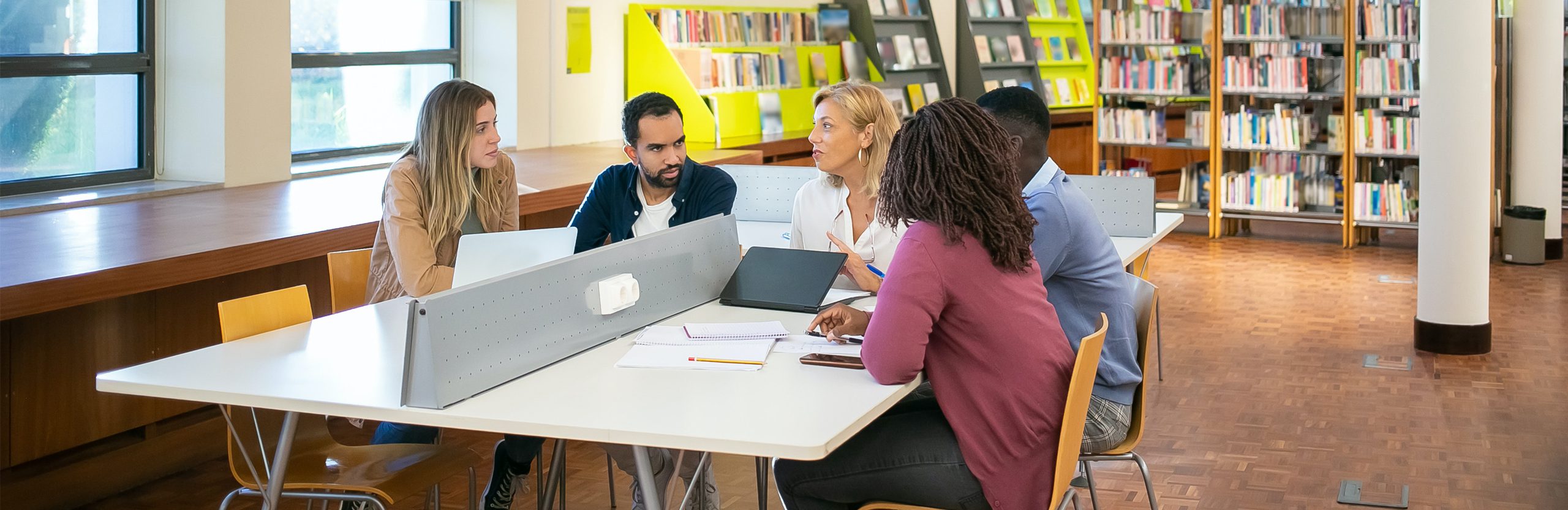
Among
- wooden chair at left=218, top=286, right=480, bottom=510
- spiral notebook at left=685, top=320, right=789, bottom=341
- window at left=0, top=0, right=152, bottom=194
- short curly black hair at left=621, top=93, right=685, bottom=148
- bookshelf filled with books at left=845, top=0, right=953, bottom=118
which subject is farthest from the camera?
bookshelf filled with books at left=845, top=0, right=953, bottom=118

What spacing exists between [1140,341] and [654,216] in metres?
1.38

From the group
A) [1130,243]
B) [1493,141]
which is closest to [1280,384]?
[1130,243]

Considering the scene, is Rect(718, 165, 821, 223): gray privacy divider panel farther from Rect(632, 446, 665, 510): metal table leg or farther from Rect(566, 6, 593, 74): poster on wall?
Rect(566, 6, 593, 74): poster on wall

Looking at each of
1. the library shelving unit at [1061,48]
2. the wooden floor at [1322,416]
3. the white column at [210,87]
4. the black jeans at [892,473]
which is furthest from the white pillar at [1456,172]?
the library shelving unit at [1061,48]

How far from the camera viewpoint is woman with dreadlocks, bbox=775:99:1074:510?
7.51 feet

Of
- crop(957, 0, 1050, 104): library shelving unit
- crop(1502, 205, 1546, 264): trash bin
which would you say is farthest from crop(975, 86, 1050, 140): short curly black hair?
crop(957, 0, 1050, 104): library shelving unit

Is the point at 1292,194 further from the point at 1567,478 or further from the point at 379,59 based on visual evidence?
the point at 379,59

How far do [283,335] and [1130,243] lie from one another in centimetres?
278

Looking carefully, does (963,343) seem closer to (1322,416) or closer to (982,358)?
(982,358)

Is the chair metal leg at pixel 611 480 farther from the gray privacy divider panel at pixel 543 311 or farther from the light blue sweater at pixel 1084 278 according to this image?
the light blue sweater at pixel 1084 278

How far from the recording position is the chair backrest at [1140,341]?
9.28 ft

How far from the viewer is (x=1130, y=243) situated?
439 cm

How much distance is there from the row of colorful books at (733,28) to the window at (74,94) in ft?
10.9

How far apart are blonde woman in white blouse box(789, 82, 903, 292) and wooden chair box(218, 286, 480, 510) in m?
1.19
